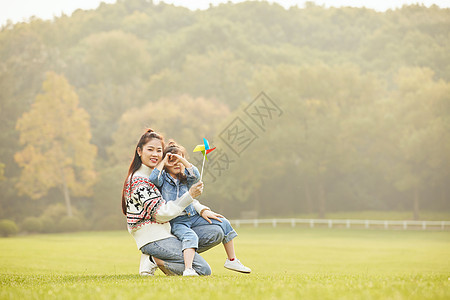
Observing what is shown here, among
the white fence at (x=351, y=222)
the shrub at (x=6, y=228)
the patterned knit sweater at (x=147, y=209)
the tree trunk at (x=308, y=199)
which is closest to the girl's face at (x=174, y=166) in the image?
the patterned knit sweater at (x=147, y=209)

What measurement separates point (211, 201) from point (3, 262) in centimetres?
2957

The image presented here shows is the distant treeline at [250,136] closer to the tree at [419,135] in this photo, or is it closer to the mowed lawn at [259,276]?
the tree at [419,135]

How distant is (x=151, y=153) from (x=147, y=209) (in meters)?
0.75

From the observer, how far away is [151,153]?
7.77 metres

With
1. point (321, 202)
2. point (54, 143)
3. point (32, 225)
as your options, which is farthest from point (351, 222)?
point (54, 143)

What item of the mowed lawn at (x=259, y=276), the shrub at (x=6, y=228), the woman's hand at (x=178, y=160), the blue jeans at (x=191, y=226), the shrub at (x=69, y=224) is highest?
the woman's hand at (x=178, y=160)

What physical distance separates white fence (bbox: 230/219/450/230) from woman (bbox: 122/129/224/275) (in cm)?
2980

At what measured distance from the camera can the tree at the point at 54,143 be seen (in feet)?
133

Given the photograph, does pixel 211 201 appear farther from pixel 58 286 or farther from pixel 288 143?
pixel 58 286

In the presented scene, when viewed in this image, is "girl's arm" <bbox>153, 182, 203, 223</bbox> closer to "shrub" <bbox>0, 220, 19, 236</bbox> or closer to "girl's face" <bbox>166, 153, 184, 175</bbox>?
"girl's face" <bbox>166, 153, 184, 175</bbox>

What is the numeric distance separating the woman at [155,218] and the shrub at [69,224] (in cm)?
3121

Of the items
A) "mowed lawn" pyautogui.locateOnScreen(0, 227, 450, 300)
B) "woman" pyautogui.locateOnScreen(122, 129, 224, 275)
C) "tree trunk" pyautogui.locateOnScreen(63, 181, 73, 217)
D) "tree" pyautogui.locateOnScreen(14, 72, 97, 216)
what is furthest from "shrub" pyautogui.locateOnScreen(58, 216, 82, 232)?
"woman" pyautogui.locateOnScreen(122, 129, 224, 275)

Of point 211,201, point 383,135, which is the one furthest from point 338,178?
point 211,201

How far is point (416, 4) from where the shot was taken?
71.8m
